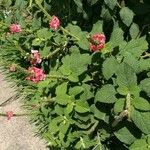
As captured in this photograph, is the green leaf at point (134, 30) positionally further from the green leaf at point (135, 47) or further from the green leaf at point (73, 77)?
the green leaf at point (73, 77)

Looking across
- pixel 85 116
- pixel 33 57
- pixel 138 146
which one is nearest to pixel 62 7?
pixel 33 57

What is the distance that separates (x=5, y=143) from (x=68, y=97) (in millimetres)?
1381

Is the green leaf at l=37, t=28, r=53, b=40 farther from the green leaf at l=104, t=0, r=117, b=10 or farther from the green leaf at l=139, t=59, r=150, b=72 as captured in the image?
the green leaf at l=139, t=59, r=150, b=72

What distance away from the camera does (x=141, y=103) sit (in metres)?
1.94

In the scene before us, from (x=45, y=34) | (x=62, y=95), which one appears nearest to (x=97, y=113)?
(x=62, y=95)

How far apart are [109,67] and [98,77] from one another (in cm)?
34

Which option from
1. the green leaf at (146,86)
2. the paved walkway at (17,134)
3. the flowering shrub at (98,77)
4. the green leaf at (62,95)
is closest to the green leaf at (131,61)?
the flowering shrub at (98,77)

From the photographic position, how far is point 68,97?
7.23ft

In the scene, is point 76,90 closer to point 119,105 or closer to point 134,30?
point 119,105

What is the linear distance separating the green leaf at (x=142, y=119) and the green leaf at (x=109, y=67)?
221 millimetres

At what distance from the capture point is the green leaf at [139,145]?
6.49 ft

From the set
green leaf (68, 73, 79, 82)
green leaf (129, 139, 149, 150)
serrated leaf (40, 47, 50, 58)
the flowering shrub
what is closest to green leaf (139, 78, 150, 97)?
the flowering shrub

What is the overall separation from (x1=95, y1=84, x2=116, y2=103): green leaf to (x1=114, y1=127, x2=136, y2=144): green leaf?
0.25 metres

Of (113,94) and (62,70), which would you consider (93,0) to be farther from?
(113,94)
